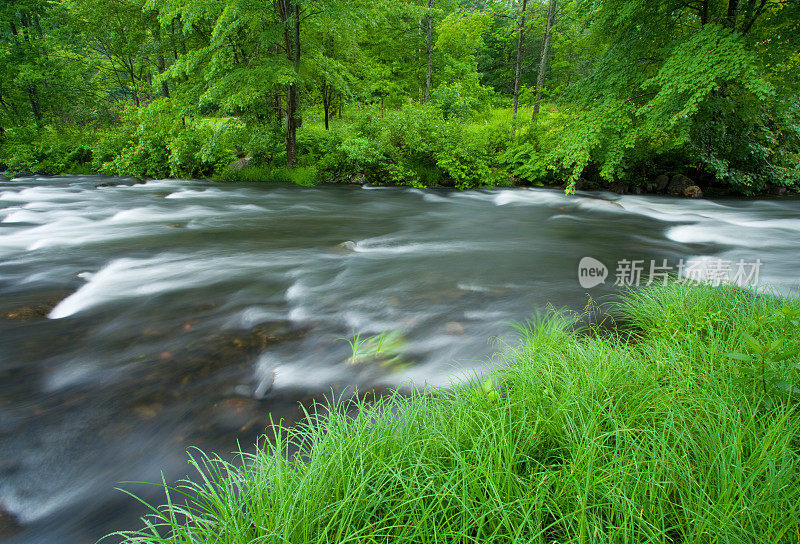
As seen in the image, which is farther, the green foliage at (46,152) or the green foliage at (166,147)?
the green foliage at (46,152)

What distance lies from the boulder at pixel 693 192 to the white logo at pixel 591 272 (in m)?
6.83

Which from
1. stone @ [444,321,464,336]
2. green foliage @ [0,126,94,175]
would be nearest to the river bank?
green foliage @ [0,126,94,175]

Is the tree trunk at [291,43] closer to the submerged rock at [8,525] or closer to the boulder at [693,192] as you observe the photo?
the submerged rock at [8,525]

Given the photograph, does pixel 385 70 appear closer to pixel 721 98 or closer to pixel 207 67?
pixel 207 67

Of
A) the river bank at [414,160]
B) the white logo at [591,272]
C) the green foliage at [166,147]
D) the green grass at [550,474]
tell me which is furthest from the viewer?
the green foliage at [166,147]

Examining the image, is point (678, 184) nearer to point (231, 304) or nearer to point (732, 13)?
point (732, 13)

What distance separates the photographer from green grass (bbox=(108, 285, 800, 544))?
1.35 meters

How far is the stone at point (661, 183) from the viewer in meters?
10.8

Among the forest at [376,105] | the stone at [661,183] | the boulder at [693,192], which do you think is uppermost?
the forest at [376,105]

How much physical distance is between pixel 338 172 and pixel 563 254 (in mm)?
8307

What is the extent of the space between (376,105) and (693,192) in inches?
403

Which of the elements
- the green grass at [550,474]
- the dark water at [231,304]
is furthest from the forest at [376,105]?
the green grass at [550,474]

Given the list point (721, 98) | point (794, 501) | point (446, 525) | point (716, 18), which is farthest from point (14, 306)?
point (716, 18)

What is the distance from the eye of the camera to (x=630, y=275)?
523cm
